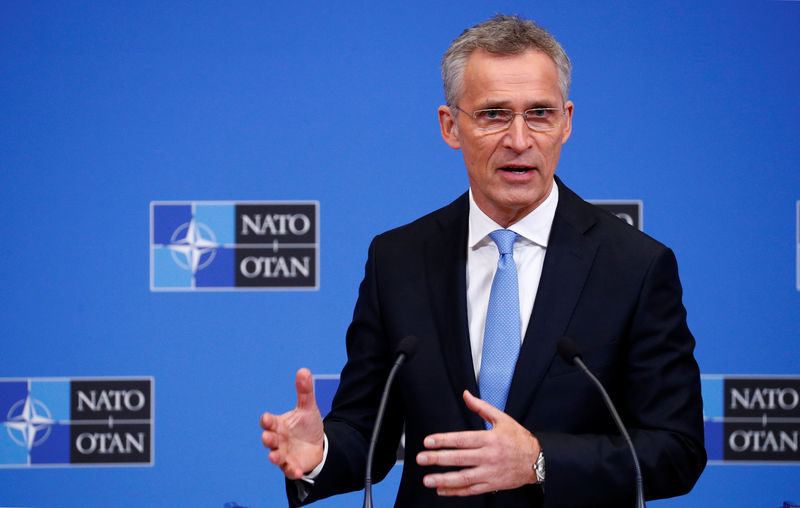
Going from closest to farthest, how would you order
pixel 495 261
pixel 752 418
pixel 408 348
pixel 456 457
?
pixel 456 457 → pixel 408 348 → pixel 495 261 → pixel 752 418

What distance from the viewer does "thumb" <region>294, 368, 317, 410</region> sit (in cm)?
128

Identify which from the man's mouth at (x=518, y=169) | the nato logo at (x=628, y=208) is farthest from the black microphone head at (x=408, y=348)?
the nato logo at (x=628, y=208)

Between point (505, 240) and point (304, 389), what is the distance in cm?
49

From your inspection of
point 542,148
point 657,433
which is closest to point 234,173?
point 542,148

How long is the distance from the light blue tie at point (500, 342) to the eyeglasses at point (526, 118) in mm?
274

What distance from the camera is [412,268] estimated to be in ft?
5.32

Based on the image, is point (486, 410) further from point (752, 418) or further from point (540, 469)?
point (752, 418)

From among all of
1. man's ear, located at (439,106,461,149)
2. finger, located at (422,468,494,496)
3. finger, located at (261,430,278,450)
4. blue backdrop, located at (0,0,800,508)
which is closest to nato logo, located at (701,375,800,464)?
blue backdrop, located at (0,0,800,508)

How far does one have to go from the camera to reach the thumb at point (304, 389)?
A: 128 cm

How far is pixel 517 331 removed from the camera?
1.47 m

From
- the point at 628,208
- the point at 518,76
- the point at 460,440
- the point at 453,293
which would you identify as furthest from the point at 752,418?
the point at 460,440

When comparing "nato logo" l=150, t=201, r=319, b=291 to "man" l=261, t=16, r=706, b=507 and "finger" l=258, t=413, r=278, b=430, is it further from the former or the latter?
"finger" l=258, t=413, r=278, b=430

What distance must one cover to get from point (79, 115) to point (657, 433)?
2.18 m

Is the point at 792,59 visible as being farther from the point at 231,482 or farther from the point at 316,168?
the point at 231,482
